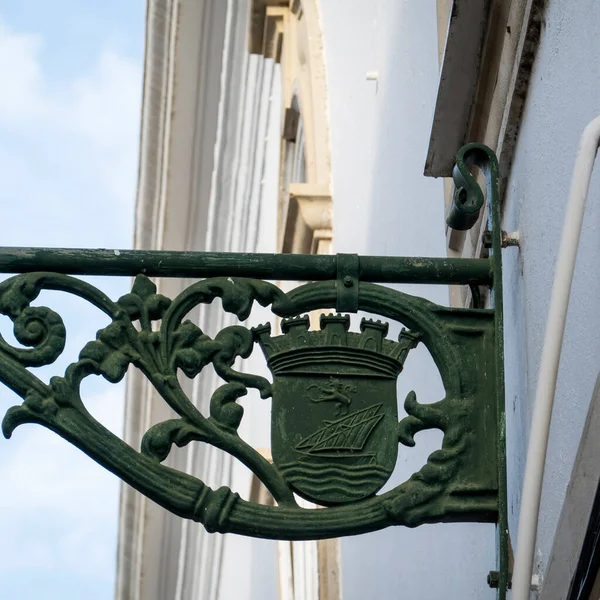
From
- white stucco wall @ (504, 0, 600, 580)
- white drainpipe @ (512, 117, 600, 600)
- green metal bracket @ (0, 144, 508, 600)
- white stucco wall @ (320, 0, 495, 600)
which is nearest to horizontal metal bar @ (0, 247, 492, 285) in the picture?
green metal bracket @ (0, 144, 508, 600)

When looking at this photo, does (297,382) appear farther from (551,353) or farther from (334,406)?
(551,353)

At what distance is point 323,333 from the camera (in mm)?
2400

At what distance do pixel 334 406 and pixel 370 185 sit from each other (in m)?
2.98

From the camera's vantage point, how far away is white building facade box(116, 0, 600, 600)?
236 centimetres

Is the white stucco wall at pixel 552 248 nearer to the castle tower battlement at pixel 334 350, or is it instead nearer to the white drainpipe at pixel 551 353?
the white drainpipe at pixel 551 353

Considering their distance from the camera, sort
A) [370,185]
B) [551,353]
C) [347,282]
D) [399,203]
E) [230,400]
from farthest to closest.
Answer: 1. [370,185]
2. [399,203]
3. [347,282]
4. [230,400]
5. [551,353]

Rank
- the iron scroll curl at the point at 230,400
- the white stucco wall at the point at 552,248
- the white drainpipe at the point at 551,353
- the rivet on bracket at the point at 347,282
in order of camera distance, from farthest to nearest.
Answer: the rivet on bracket at the point at 347,282, the iron scroll curl at the point at 230,400, the white stucco wall at the point at 552,248, the white drainpipe at the point at 551,353

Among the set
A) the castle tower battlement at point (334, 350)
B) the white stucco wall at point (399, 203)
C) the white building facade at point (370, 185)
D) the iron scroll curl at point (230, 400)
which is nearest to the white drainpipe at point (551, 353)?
the white building facade at point (370, 185)

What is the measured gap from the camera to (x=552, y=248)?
2396 mm

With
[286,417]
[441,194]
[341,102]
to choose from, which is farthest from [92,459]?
[341,102]

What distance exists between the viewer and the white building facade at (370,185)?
2357 mm

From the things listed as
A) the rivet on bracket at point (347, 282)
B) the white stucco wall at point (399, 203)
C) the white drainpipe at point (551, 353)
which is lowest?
the white drainpipe at point (551, 353)

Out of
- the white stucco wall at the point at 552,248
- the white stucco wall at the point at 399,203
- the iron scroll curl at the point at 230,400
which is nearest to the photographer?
the white stucco wall at the point at 552,248

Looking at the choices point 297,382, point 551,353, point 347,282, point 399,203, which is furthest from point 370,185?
point 551,353
